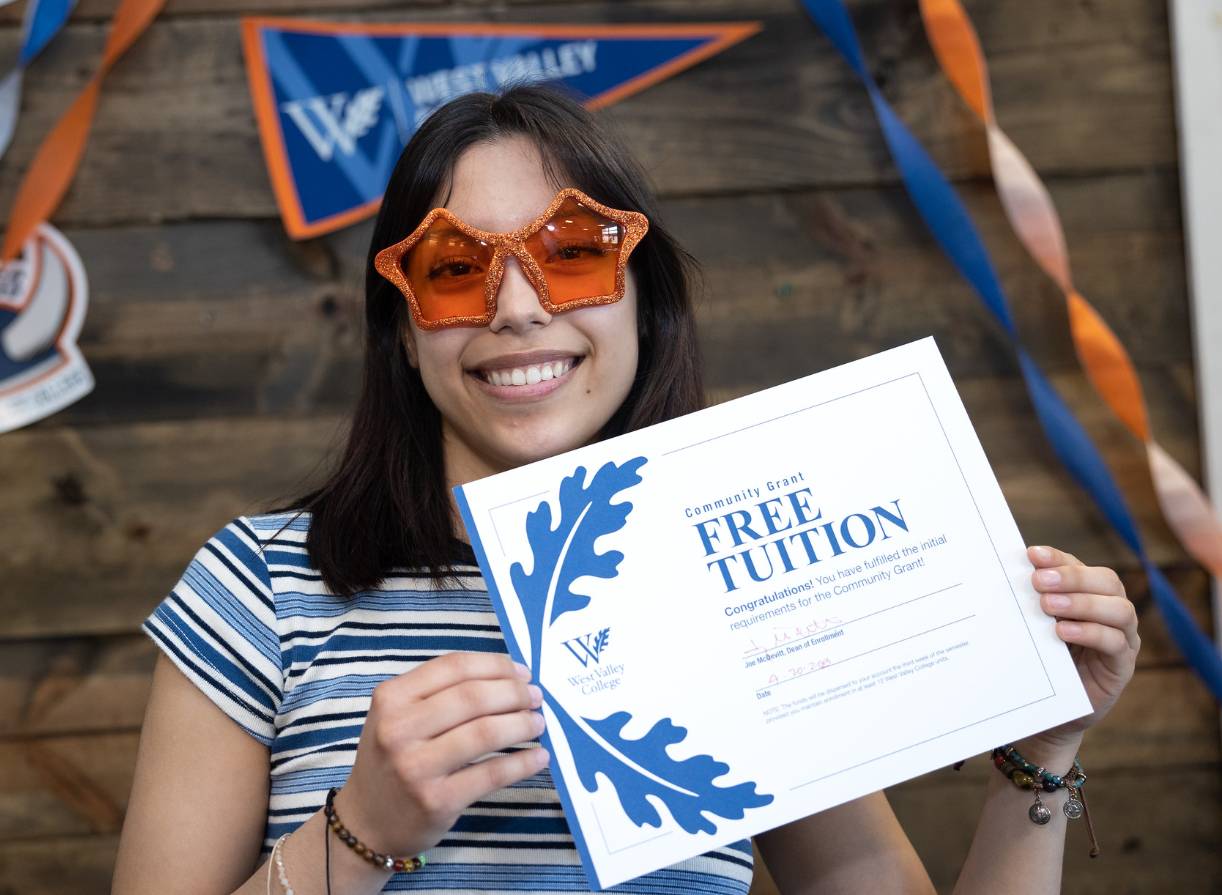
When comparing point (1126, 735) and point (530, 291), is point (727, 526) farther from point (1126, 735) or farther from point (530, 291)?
point (1126, 735)

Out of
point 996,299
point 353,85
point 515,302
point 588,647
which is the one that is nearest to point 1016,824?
point 588,647

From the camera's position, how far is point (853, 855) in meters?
1.09

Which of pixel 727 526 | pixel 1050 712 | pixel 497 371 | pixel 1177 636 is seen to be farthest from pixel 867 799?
pixel 1177 636

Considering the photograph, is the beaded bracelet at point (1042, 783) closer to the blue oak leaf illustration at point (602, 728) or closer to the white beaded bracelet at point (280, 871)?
the blue oak leaf illustration at point (602, 728)

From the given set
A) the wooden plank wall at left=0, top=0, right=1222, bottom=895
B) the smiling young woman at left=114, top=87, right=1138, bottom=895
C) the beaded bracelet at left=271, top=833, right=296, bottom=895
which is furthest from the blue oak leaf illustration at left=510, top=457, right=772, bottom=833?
the wooden plank wall at left=0, top=0, right=1222, bottom=895

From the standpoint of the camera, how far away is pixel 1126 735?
5.54 feet

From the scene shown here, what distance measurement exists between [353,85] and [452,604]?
0.89 m

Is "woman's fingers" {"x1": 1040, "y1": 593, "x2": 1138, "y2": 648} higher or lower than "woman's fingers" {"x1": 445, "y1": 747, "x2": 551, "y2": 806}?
above

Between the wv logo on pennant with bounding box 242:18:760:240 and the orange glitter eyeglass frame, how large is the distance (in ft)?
2.03

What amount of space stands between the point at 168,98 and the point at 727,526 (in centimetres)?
117

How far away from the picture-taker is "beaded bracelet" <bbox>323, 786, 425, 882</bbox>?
33.0 inches

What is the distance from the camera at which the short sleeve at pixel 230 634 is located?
98 cm

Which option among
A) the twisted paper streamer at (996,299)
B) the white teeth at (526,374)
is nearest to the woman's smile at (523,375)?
the white teeth at (526,374)

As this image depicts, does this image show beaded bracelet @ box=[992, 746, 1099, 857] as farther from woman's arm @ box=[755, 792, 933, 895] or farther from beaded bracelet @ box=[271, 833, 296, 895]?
beaded bracelet @ box=[271, 833, 296, 895]
